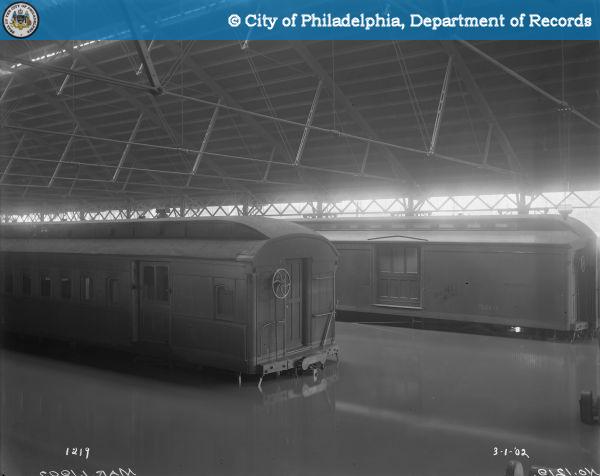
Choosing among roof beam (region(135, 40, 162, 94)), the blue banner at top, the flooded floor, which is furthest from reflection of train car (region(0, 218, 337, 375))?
the blue banner at top

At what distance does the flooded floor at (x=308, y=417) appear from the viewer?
640 centimetres

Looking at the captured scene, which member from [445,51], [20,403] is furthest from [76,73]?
[445,51]

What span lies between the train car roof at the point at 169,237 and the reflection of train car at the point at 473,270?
546 cm

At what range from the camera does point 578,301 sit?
13641 mm

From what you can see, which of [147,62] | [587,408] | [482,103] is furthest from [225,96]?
[587,408]

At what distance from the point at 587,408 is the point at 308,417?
13.5 feet

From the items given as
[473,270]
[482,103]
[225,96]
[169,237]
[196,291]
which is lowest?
[196,291]

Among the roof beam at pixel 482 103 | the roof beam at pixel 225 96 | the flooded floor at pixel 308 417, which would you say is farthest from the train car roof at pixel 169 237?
the roof beam at pixel 482 103

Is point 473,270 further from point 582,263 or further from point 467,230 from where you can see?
point 582,263

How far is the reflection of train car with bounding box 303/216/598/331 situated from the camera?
1327 cm

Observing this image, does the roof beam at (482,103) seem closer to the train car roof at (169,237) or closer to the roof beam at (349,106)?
the roof beam at (349,106)

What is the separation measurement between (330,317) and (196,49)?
552 inches

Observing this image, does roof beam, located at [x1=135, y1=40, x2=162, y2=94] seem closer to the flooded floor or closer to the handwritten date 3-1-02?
the flooded floor

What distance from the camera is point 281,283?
1005 cm
